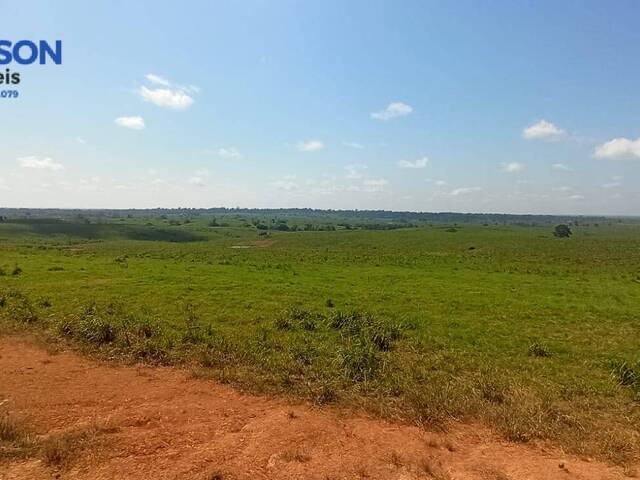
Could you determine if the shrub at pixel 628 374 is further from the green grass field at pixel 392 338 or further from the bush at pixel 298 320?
the bush at pixel 298 320

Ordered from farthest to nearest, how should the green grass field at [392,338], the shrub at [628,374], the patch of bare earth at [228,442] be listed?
the shrub at [628,374]
the green grass field at [392,338]
the patch of bare earth at [228,442]

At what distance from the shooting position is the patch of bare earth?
6.75 metres

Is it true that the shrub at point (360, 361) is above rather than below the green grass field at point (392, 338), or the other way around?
above

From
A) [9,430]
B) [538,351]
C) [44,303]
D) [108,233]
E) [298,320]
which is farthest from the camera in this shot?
[108,233]

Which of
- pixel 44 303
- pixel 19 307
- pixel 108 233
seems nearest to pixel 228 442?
pixel 19 307

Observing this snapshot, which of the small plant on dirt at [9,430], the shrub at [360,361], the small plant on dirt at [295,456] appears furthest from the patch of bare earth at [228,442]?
the shrub at [360,361]

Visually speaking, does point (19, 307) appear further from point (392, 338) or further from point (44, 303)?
point (392, 338)

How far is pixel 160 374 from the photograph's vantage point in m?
11.0

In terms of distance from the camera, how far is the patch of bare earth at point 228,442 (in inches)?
266

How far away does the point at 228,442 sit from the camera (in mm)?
7648

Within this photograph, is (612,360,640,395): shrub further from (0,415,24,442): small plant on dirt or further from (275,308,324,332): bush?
(0,415,24,442): small plant on dirt

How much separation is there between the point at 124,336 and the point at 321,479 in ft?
31.9

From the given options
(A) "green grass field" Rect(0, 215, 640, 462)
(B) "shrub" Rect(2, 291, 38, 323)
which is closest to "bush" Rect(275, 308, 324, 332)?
(A) "green grass field" Rect(0, 215, 640, 462)

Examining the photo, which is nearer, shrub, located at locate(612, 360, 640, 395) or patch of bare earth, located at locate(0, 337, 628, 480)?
patch of bare earth, located at locate(0, 337, 628, 480)
